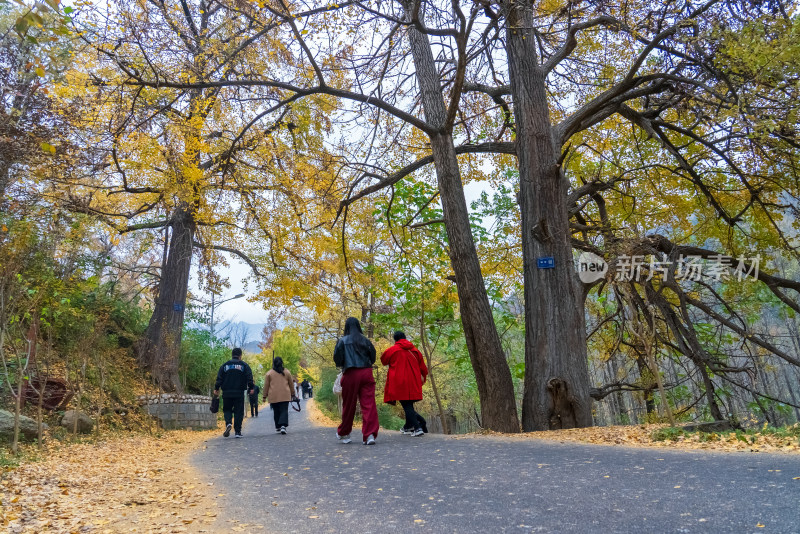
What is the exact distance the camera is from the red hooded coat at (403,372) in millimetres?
8172

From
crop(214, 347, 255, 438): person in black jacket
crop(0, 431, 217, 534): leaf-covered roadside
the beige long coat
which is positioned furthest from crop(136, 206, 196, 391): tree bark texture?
crop(0, 431, 217, 534): leaf-covered roadside

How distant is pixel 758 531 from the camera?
238 centimetres

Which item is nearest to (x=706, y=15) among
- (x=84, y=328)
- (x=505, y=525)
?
(x=505, y=525)

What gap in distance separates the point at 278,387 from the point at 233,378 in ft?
3.01

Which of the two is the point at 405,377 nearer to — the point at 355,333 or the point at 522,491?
the point at 355,333

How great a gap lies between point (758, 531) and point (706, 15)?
7.89 meters

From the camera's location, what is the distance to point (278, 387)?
1043 cm

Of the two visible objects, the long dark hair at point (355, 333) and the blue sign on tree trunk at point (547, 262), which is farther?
the blue sign on tree trunk at point (547, 262)

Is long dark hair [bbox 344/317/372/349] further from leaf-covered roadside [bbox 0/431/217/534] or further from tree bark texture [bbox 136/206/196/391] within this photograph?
tree bark texture [bbox 136/206/196/391]

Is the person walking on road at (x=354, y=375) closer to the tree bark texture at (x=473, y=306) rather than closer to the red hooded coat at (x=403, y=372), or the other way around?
the red hooded coat at (x=403, y=372)

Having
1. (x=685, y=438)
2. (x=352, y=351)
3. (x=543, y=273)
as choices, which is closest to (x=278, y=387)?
(x=352, y=351)

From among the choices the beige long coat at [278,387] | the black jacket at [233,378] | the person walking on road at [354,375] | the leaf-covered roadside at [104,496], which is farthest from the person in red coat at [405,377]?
the black jacket at [233,378]

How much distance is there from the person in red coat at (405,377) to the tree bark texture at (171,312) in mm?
7545

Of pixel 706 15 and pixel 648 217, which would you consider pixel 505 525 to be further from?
pixel 648 217
